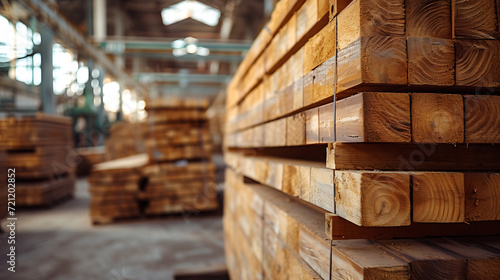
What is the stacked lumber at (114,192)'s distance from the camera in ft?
20.2

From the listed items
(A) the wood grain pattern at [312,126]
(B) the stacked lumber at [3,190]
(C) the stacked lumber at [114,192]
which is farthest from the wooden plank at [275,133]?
(C) the stacked lumber at [114,192]

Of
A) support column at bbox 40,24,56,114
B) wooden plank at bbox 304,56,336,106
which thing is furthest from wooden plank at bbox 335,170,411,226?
support column at bbox 40,24,56,114

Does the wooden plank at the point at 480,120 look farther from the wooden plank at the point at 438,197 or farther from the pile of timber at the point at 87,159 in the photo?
the pile of timber at the point at 87,159

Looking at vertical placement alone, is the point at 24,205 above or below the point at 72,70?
below

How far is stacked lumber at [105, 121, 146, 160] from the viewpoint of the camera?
13.1m

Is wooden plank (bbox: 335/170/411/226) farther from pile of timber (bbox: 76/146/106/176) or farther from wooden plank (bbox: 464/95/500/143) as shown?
pile of timber (bbox: 76/146/106/176)

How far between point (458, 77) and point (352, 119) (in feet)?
1.17

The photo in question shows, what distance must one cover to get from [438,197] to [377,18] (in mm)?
584

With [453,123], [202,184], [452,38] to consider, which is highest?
[452,38]

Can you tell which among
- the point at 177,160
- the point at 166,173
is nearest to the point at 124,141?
the point at 177,160

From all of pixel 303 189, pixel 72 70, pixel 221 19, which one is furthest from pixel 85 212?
pixel 221 19

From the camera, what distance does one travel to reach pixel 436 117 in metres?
1.05

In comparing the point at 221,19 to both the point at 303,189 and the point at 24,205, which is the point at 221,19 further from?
the point at 303,189

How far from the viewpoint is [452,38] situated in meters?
1.07
